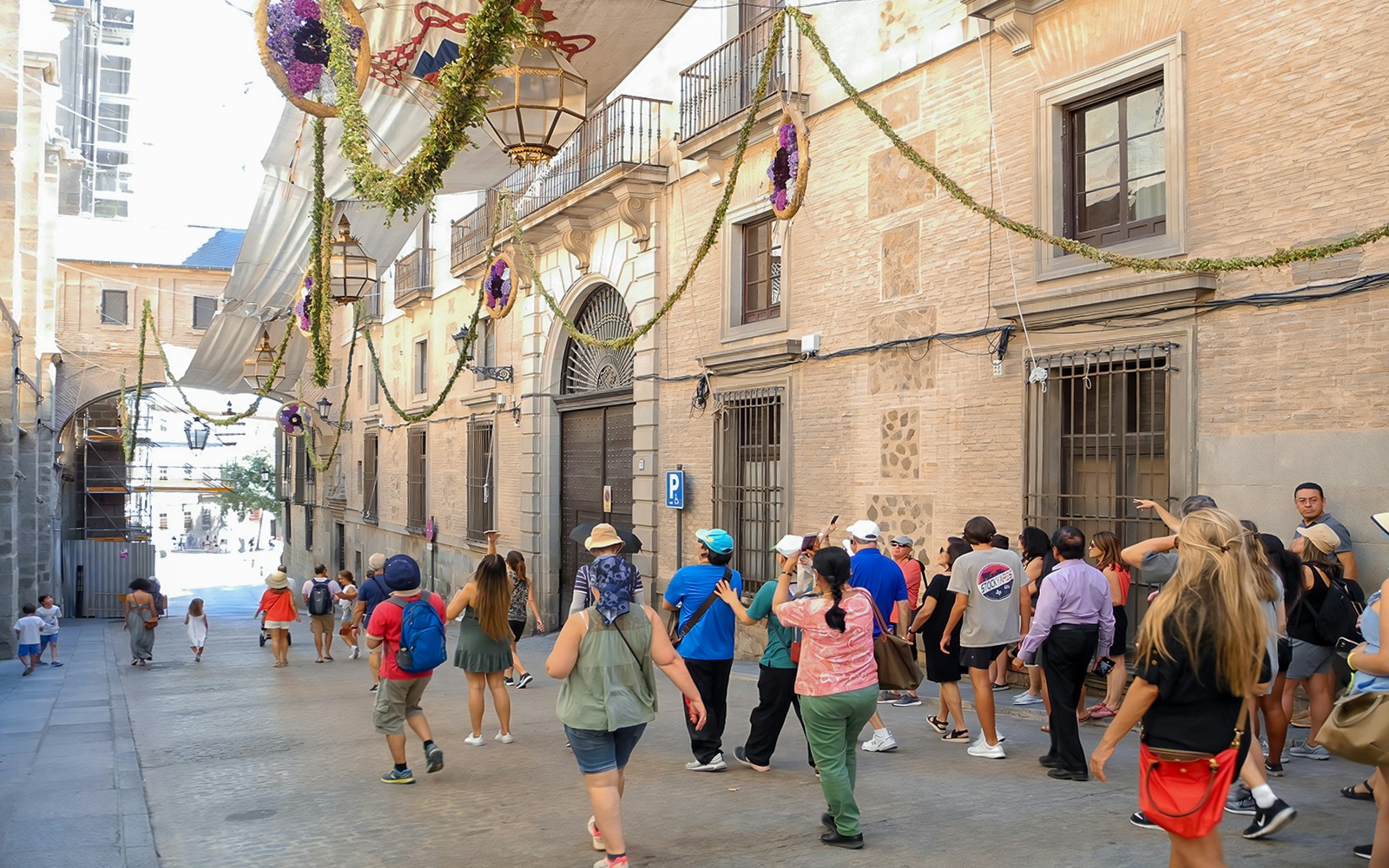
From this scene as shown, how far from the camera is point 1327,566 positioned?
22.8ft

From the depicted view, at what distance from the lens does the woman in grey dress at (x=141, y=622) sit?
1600 cm

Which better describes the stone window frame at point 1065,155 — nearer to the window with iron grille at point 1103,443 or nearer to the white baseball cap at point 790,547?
the window with iron grille at point 1103,443

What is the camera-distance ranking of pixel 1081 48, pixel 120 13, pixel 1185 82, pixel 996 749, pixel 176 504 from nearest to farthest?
pixel 996 749 → pixel 1185 82 → pixel 1081 48 → pixel 120 13 → pixel 176 504

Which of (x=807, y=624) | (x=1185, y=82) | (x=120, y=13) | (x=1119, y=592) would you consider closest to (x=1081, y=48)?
(x=1185, y=82)

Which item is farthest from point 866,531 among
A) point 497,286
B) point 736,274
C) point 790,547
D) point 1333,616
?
point 497,286

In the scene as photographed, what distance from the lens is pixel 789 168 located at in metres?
9.64

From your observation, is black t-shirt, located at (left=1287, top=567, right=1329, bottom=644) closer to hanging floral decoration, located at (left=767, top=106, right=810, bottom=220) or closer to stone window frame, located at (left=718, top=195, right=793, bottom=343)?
hanging floral decoration, located at (left=767, top=106, right=810, bottom=220)

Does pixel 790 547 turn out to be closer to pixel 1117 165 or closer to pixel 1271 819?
pixel 1271 819

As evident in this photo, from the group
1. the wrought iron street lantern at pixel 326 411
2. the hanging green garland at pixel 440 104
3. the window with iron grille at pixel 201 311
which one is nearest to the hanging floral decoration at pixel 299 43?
the hanging green garland at pixel 440 104

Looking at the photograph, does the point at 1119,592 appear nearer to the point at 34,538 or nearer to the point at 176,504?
the point at 34,538

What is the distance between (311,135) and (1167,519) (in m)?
7.72

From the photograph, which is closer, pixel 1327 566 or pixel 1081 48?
pixel 1327 566

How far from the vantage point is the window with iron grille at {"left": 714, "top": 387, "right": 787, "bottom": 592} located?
13.8 m

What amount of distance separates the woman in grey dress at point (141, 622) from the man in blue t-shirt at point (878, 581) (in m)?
11.8
